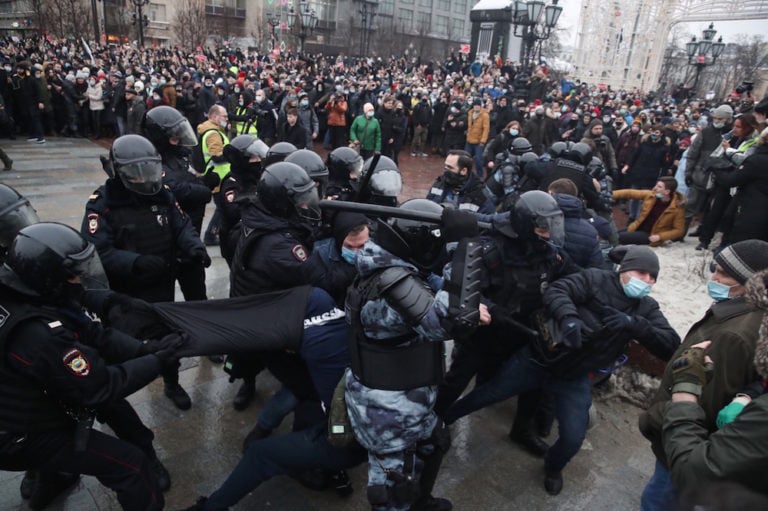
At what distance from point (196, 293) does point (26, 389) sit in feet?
7.07

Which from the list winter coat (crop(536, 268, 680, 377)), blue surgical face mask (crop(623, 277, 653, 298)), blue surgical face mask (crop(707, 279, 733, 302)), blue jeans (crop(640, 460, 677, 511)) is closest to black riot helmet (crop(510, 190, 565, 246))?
winter coat (crop(536, 268, 680, 377))

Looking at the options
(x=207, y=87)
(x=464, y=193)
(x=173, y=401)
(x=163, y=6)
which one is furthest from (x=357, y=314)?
(x=163, y=6)

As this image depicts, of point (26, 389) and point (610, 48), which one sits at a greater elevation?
point (610, 48)

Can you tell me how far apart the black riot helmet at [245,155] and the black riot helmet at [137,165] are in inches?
42.4

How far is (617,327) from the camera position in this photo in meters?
2.97

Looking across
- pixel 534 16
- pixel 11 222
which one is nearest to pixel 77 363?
pixel 11 222

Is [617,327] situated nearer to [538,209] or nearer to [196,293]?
[538,209]

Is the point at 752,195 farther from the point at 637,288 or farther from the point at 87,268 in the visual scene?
the point at 87,268

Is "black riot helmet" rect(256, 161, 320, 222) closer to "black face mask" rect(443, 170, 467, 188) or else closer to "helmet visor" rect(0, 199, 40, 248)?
"helmet visor" rect(0, 199, 40, 248)

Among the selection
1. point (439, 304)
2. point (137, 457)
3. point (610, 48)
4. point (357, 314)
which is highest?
point (610, 48)

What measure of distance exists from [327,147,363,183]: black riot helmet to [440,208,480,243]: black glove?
8.38ft

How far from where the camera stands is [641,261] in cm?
301

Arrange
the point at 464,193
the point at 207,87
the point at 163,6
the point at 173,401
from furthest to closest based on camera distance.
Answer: the point at 163,6 → the point at 207,87 → the point at 464,193 → the point at 173,401

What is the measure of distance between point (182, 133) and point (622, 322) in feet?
12.6
